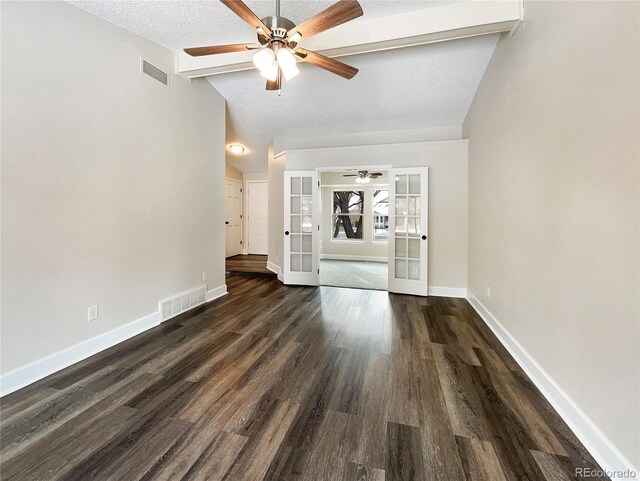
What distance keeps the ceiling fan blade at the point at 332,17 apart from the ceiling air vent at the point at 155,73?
1.97m

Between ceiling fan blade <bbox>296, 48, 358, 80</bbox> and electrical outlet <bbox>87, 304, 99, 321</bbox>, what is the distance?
290 centimetres

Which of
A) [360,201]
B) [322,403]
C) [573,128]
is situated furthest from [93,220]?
[360,201]

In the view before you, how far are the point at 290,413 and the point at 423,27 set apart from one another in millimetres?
3479

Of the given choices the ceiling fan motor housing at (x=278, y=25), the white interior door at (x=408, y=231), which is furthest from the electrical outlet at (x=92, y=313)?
the white interior door at (x=408, y=231)

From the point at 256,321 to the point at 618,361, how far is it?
3038 mm

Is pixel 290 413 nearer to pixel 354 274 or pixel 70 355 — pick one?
pixel 70 355

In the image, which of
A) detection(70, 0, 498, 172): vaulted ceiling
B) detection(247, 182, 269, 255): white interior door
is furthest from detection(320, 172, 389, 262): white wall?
detection(70, 0, 498, 172): vaulted ceiling

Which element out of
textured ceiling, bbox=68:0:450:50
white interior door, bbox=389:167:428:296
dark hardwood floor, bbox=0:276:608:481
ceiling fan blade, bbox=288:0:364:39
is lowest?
dark hardwood floor, bbox=0:276:608:481

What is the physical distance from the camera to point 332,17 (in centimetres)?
185

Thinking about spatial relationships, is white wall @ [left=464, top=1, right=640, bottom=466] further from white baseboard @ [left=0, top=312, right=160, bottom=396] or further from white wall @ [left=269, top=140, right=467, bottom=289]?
white baseboard @ [left=0, top=312, right=160, bottom=396]

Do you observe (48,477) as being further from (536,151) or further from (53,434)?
(536,151)

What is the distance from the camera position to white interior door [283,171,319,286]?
16.8 ft

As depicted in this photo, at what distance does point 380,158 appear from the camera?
4816 millimetres

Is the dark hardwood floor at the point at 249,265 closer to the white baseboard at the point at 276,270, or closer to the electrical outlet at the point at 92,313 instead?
the white baseboard at the point at 276,270
